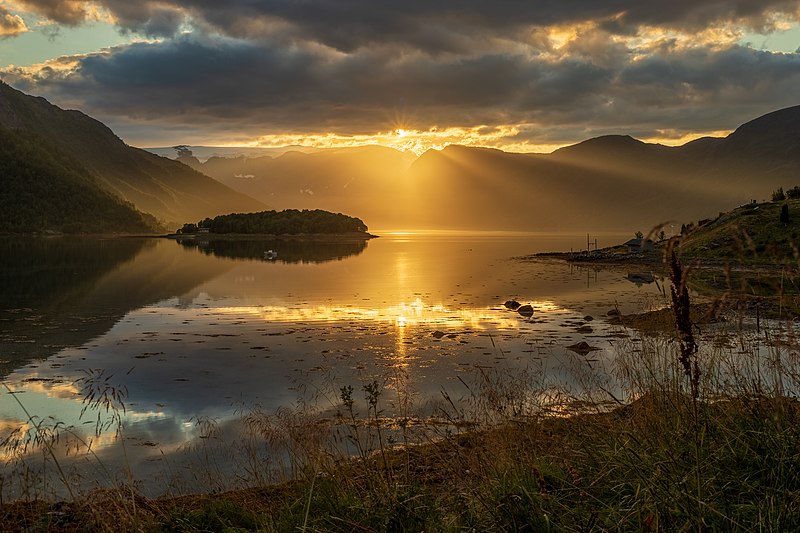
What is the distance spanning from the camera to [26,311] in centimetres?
3906

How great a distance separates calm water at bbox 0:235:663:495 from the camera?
16234 millimetres

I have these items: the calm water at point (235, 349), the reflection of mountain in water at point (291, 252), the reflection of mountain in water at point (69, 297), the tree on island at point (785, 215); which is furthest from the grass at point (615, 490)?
the reflection of mountain in water at point (291, 252)

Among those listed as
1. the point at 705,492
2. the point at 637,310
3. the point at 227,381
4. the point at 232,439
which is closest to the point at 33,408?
the point at 227,381

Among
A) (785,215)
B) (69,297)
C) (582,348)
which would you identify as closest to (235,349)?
(582,348)

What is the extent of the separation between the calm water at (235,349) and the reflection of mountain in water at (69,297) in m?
0.20

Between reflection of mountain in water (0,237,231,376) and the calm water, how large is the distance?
0.20 metres

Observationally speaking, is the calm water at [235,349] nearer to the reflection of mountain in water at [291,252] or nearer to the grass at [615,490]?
the grass at [615,490]

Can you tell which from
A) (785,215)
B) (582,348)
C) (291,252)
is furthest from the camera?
(291,252)

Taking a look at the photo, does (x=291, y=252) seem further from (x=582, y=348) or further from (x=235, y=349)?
(x=582, y=348)

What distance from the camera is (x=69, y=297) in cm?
4734

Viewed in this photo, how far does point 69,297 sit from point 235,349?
27.3 metres

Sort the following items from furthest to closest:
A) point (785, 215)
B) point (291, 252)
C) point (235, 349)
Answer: point (291, 252) < point (785, 215) < point (235, 349)

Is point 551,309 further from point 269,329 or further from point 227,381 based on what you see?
point 227,381

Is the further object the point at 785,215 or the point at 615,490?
the point at 785,215
